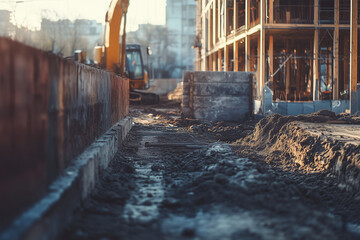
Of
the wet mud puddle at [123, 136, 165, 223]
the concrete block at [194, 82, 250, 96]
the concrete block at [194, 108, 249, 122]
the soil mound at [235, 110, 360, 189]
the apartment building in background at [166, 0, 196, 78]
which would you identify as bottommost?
the wet mud puddle at [123, 136, 165, 223]

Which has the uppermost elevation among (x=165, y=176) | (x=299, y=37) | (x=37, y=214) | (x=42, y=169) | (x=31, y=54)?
(x=299, y=37)

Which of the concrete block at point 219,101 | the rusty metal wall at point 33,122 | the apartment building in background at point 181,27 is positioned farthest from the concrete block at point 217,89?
the apartment building in background at point 181,27

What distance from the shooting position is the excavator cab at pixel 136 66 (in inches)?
1019

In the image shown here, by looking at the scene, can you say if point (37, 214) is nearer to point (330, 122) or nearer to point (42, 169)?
point (42, 169)

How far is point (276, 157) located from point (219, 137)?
3354 millimetres

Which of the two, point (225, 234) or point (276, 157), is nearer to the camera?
point (225, 234)

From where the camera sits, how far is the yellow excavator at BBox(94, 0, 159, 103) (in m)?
18.2

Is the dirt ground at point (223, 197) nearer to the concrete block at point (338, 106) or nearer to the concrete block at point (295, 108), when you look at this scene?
the concrete block at point (295, 108)

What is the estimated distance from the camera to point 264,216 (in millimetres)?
3980

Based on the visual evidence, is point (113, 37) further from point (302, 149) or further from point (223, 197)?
point (223, 197)

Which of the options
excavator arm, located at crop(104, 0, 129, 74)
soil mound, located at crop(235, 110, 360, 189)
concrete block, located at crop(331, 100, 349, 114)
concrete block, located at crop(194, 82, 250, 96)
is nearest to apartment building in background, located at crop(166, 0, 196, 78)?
excavator arm, located at crop(104, 0, 129, 74)

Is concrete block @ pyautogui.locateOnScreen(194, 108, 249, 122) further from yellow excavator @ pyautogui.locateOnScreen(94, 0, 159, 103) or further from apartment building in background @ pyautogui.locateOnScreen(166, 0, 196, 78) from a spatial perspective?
apartment building in background @ pyautogui.locateOnScreen(166, 0, 196, 78)

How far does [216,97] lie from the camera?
1516 centimetres

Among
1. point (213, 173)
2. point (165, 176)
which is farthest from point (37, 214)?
point (165, 176)
